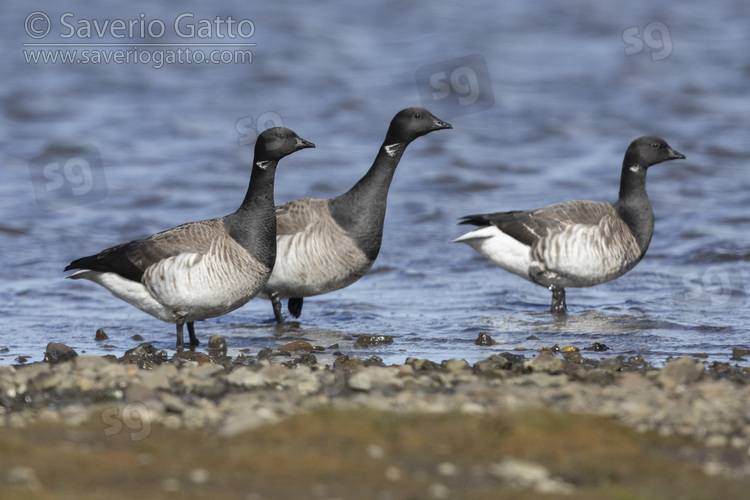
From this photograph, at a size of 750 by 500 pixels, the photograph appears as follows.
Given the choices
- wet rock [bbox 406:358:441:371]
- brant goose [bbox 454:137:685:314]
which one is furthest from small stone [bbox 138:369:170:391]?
brant goose [bbox 454:137:685:314]

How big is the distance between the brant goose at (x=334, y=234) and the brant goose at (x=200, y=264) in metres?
1.18

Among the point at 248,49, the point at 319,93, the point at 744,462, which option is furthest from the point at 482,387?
the point at 248,49

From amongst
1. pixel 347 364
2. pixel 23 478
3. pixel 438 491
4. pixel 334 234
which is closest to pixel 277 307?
pixel 334 234

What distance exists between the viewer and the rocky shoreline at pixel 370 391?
6.82 metres

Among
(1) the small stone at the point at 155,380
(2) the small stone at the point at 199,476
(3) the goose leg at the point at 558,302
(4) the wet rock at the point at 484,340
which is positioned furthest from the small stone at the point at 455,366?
(3) the goose leg at the point at 558,302

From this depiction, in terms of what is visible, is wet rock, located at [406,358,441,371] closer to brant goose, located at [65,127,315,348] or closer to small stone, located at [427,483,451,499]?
brant goose, located at [65,127,315,348]

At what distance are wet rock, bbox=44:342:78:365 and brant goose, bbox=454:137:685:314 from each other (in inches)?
239

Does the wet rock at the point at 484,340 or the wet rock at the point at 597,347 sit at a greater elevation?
the wet rock at the point at 484,340

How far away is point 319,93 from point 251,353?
60.4 feet

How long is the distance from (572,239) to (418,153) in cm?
1131

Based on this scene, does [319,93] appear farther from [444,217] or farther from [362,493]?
[362,493]

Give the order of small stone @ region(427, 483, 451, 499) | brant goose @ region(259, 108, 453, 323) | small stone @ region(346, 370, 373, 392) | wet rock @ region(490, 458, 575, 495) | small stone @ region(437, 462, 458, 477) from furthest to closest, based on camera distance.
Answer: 1. brant goose @ region(259, 108, 453, 323)
2. small stone @ region(346, 370, 373, 392)
3. small stone @ region(437, 462, 458, 477)
4. wet rock @ region(490, 458, 575, 495)
5. small stone @ region(427, 483, 451, 499)

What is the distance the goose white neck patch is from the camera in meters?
13.0

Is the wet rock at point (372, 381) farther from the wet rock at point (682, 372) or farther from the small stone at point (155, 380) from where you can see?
the wet rock at point (682, 372)
